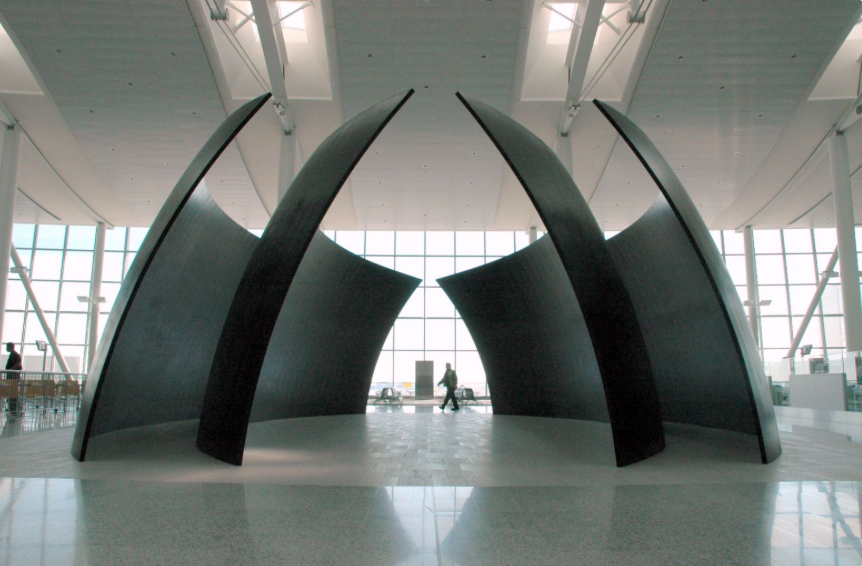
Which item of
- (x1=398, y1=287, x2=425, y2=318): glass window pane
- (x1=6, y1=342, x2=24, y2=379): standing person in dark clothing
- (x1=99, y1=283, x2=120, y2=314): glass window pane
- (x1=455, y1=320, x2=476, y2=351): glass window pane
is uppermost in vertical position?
(x1=99, y1=283, x2=120, y2=314): glass window pane

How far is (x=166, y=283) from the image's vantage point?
362 inches

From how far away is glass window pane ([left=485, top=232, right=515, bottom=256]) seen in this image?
1138 inches

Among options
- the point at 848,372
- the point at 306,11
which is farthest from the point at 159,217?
the point at 848,372

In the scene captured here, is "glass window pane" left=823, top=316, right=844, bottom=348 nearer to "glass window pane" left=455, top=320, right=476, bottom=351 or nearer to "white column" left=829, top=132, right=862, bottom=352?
"white column" left=829, top=132, right=862, bottom=352

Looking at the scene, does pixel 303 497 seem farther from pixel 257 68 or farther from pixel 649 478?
pixel 257 68

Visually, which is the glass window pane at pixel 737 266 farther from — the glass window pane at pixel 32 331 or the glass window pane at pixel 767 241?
the glass window pane at pixel 32 331

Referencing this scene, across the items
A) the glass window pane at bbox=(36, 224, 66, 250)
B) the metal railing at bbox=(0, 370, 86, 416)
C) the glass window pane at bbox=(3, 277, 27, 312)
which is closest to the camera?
the metal railing at bbox=(0, 370, 86, 416)

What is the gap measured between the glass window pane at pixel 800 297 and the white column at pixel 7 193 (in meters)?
33.7

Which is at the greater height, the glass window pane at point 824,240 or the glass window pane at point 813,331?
the glass window pane at point 824,240

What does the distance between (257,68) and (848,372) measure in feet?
67.7

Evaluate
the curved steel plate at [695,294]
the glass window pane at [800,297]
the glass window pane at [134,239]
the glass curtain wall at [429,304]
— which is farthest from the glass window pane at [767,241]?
the glass window pane at [134,239]

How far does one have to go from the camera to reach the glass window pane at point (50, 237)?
28312mm

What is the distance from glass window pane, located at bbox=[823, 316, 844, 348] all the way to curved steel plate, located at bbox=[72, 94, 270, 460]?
1159 inches

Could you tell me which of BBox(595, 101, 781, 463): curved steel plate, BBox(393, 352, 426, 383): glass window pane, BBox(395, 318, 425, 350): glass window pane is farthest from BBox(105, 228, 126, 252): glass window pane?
BBox(595, 101, 781, 463): curved steel plate
